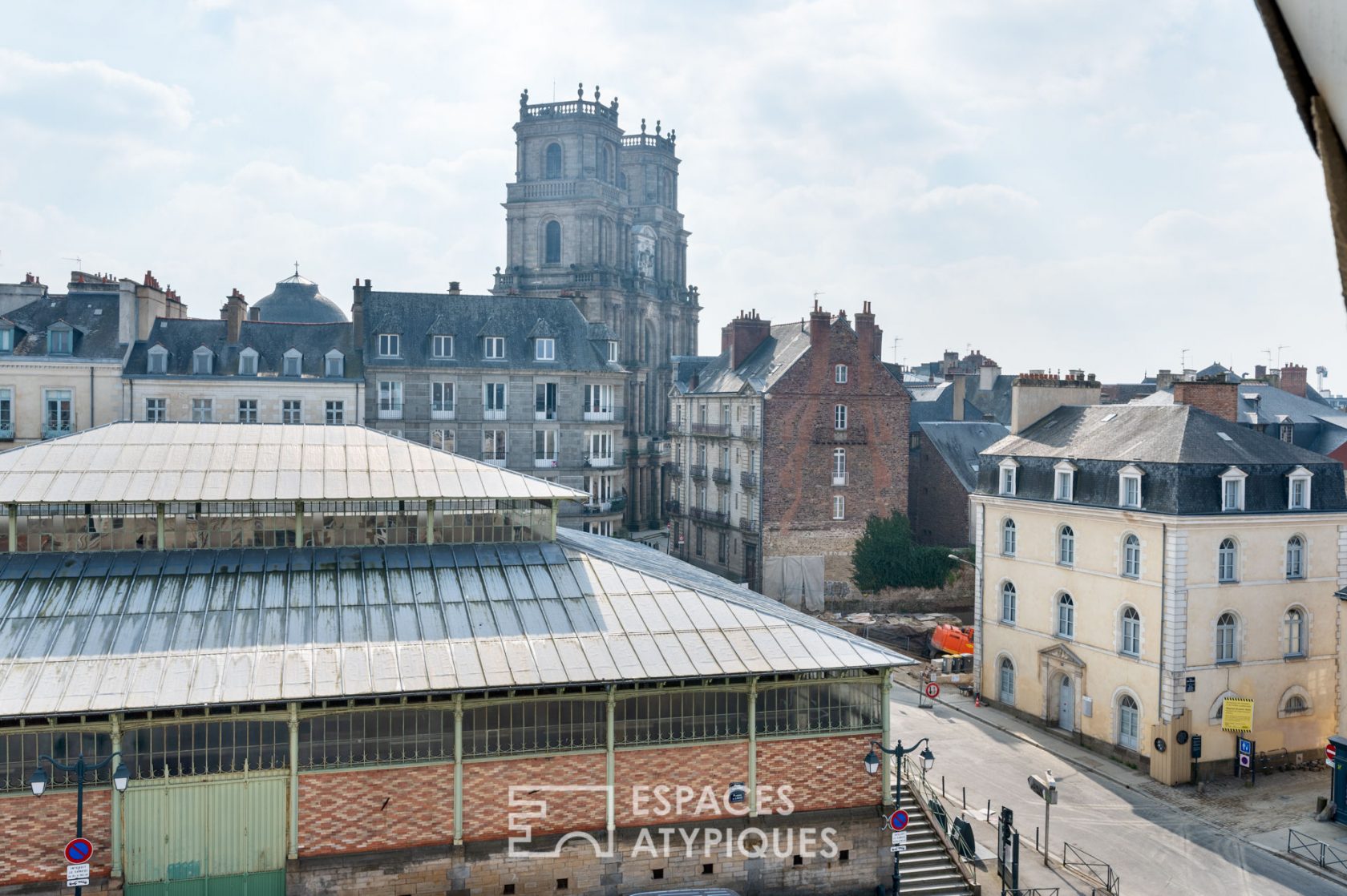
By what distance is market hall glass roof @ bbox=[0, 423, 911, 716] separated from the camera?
20.2 metres

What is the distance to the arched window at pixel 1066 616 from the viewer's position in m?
36.2

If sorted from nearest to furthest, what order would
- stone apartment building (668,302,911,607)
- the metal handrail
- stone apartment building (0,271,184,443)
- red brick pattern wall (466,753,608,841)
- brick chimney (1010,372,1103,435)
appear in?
red brick pattern wall (466,753,608,841), the metal handrail, brick chimney (1010,372,1103,435), stone apartment building (0,271,184,443), stone apartment building (668,302,911,607)

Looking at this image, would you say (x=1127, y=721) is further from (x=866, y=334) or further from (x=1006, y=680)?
(x=866, y=334)

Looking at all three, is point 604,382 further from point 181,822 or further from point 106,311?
point 181,822

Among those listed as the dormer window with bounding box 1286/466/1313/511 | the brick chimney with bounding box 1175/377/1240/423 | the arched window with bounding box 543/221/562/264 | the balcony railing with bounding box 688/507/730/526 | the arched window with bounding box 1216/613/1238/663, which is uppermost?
the arched window with bounding box 543/221/562/264

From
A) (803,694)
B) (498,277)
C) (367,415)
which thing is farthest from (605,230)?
(803,694)

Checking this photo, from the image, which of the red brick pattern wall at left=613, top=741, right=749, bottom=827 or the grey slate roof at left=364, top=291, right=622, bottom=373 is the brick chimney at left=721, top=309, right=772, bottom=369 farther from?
the red brick pattern wall at left=613, top=741, right=749, bottom=827

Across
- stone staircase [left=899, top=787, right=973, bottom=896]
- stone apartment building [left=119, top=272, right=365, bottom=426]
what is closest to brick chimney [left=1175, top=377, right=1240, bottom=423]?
stone staircase [left=899, top=787, right=973, bottom=896]

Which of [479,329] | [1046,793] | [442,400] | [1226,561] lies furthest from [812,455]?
[1046,793]

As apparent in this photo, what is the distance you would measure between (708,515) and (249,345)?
2547cm

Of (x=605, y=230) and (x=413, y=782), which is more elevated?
(x=605, y=230)

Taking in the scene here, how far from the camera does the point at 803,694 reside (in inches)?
896

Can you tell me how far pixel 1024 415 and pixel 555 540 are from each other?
71.9ft

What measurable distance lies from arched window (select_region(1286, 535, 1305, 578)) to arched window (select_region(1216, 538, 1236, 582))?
7.54ft
